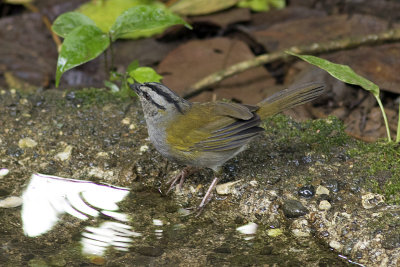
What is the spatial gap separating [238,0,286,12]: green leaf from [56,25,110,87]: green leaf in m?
2.75

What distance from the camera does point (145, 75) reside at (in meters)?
4.61

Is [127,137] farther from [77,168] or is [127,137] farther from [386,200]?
[386,200]

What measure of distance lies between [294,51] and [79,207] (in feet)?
8.92

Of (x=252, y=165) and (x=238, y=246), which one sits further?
(x=252, y=165)

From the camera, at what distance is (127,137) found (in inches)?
172

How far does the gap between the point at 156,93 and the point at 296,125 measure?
1164mm

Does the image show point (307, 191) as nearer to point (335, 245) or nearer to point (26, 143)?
point (335, 245)

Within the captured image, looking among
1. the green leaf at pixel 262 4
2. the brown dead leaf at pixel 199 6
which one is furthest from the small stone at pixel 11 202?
the green leaf at pixel 262 4

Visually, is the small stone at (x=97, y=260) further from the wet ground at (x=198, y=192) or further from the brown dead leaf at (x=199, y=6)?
the brown dead leaf at (x=199, y=6)

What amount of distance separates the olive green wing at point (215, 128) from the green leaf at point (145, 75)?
672mm

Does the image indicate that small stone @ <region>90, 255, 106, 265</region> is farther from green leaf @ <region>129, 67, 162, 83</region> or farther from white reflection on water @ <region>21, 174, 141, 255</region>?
green leaf @ <region>129, 67, 162, 83</region>

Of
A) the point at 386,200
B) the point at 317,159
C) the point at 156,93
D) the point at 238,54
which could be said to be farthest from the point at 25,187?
the point at 238,54

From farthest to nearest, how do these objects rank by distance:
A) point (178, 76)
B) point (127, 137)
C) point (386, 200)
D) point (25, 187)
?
point (178, 76) < point (127, 137) < point (25, 187) < point (386, 200)

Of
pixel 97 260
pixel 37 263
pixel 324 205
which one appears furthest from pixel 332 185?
pixel 37 263
